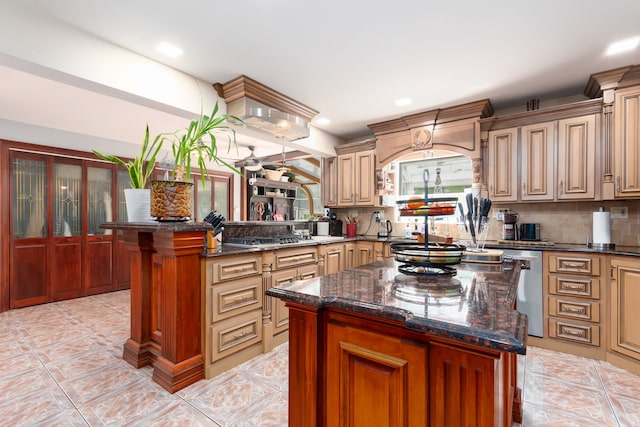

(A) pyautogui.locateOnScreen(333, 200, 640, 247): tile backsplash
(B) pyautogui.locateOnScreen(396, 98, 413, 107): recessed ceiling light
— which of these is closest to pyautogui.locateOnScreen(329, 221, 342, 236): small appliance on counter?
(A) pyautogui.locateOnScreen(333, 200, 640, 247): tile backsplash

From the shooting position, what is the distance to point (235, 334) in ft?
7.79

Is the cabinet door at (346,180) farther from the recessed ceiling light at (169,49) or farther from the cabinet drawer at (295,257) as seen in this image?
the recessed ceiling light at (169,49)

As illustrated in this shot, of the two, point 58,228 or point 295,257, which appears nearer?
point 295,257

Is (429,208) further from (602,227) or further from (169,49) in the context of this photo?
(602,227)

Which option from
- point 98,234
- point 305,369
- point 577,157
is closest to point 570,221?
point 577,157

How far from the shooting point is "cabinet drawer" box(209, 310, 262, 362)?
2230 millimetres

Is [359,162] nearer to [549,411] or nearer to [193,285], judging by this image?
[193,285]

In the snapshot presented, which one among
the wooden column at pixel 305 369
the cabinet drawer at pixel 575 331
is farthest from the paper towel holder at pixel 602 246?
the wooden column at pixel 305 369

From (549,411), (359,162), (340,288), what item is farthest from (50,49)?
(549,411)

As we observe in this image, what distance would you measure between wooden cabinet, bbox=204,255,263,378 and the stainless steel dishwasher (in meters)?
2.43

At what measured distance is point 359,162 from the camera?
4.29 meters

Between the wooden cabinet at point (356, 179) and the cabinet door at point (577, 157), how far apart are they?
6.74 ft

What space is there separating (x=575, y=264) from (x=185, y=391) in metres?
3.35

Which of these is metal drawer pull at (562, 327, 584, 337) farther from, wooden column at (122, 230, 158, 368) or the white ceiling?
wooden column at (122, 230, 158, 368)
